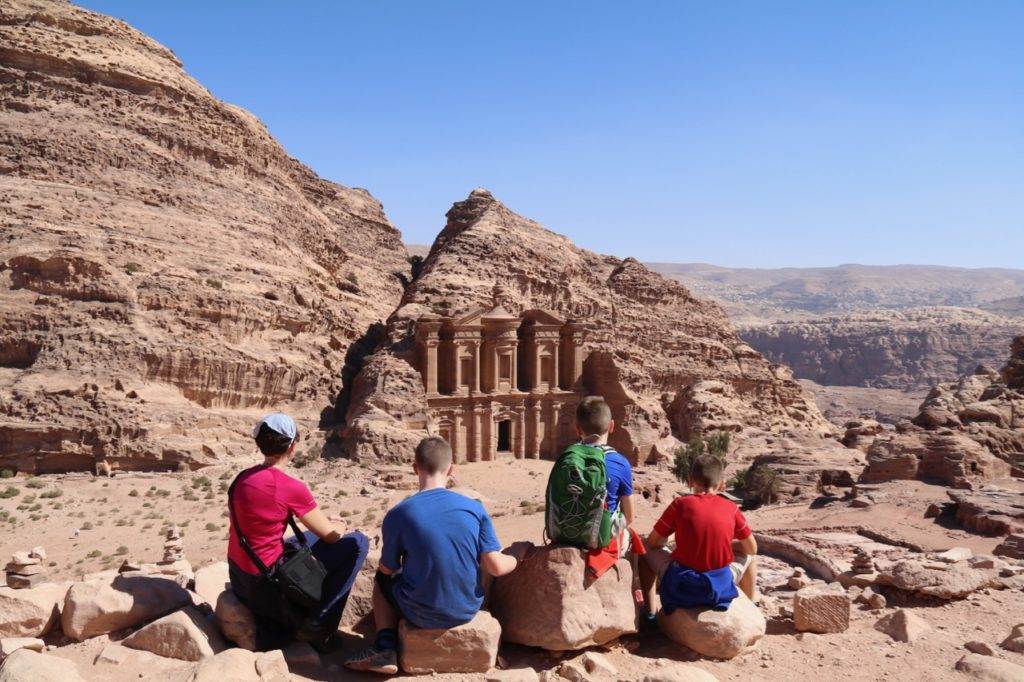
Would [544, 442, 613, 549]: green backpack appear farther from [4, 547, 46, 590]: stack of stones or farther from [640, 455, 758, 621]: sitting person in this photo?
[4, 547, 46, 590]: stack of stones

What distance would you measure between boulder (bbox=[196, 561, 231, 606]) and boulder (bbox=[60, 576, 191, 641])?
69 centimetres

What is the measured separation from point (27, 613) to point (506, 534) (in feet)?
48.9

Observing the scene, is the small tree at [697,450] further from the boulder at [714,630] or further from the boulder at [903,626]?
the boulder at [714,630]

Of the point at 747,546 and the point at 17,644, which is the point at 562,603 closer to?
the point at 747,546

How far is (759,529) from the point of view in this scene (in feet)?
57.6

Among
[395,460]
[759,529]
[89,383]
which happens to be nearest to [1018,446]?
[759,529]

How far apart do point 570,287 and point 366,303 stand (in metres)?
12.9

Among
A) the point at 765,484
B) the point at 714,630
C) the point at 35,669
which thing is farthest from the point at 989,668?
the point at 765,484

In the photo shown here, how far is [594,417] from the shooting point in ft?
21.9

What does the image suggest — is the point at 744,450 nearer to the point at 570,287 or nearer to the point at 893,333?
the point at 570,287

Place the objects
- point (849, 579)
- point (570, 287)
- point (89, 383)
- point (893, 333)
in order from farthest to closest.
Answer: point (893, 333), point (570, 287), point (89, 383), point (849, 579)

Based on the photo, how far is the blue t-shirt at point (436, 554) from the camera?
5.80 metres

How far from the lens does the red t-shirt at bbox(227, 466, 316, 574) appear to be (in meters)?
6.00

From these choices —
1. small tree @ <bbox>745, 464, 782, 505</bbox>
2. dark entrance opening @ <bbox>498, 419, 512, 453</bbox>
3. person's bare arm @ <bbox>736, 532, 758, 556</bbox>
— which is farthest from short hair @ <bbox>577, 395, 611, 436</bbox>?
dark entrance opening @ <bbox>498, 419, 512, 453</bbox>
